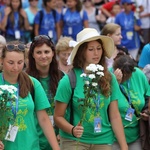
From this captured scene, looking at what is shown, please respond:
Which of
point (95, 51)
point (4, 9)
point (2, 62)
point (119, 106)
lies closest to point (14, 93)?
point (2, 62)

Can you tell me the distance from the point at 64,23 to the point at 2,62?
7.96m

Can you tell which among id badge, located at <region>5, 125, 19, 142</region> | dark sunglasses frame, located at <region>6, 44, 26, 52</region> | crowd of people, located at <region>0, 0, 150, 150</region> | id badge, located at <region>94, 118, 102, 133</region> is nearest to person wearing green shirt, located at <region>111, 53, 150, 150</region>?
crowd of people, located at <region>0, 0, 150, 150</region>

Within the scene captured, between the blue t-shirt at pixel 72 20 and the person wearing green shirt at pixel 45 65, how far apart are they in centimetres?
679

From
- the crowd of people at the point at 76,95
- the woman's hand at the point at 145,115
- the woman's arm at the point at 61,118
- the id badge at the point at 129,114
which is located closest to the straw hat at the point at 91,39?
the crowd of people at the point at 76,95

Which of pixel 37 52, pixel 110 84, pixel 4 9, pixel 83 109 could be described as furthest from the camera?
pixel 4 9

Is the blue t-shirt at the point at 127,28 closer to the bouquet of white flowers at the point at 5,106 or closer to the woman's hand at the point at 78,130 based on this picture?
the woman's hand at the point at 78,130

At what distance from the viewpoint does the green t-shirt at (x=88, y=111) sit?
21.6 ft

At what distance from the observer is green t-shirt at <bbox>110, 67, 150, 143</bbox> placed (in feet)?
24.7

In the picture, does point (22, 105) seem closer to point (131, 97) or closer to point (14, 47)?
point (14, 47)

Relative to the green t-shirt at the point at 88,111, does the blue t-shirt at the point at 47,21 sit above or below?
above

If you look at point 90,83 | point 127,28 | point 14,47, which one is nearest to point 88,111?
point 90,83

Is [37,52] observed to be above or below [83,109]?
above

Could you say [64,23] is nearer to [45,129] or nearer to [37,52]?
[37,52]

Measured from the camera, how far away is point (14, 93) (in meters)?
6.20
